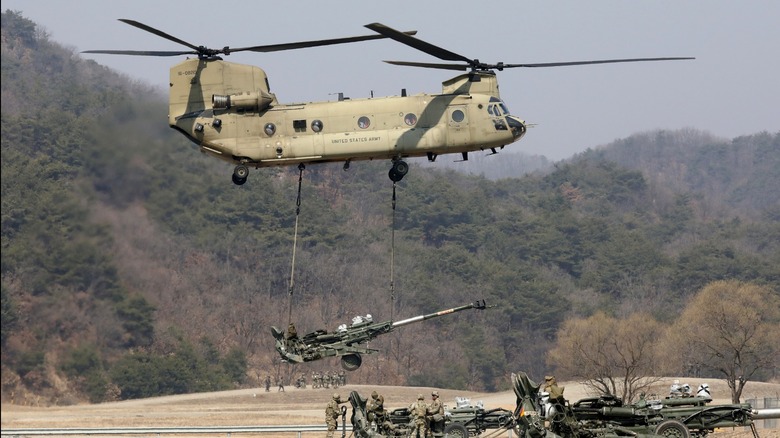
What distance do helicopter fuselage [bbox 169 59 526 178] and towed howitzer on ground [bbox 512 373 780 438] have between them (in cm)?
980

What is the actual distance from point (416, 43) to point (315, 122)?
154 inches

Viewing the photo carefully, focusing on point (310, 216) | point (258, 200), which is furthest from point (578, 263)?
point (258, 200)

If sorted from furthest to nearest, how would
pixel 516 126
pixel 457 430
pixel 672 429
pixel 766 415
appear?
pixel 516 126 → pixel 457 430 → pixel 766 415 → pixel 672 429

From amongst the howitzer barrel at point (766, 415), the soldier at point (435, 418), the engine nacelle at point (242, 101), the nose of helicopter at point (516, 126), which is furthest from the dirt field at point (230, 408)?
the engine nacelle at point (242, 101)

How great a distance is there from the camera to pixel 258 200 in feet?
314

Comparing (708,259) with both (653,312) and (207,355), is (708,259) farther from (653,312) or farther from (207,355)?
(207,355)

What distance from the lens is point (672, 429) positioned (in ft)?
83.5

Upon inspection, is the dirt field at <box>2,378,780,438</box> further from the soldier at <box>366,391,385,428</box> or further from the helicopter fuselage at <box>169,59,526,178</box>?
the soldier at <box>366,391,385,428</box>

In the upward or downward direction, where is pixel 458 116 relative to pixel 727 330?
upward

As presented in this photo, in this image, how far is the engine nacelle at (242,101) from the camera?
110 ft

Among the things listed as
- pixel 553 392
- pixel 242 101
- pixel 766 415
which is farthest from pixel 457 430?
pixel 242 101

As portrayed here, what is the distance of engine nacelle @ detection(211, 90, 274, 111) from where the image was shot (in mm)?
33562

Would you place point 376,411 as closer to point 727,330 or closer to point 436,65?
point 436,65

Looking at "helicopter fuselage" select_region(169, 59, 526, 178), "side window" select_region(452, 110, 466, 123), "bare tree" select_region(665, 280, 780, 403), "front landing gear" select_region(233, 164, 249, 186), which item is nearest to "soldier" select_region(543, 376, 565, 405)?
"helicopter fuselage" select_region(169, 59, 526, 178)
